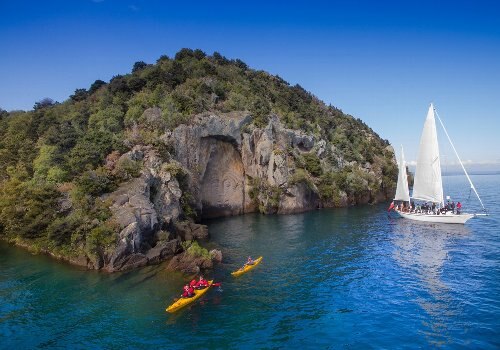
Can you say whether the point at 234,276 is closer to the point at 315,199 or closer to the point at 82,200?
the point at 82,200

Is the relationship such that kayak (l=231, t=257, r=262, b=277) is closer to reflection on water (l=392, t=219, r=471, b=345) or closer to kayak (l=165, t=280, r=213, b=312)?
kayak (l=165, t=280, r=213, b=312)

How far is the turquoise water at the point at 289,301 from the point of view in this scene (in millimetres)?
23734

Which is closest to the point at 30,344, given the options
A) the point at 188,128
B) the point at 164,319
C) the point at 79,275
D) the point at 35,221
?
the point at 164,319

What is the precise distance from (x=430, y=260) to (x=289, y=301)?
60.0 ft

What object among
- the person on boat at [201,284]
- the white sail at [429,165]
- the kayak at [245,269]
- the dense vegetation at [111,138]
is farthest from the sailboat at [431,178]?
the person on boat at [201,284]

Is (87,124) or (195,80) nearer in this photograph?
(87,124)

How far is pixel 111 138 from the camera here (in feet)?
182

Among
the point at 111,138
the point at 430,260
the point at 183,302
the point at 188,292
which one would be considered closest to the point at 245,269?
the point at 188,292

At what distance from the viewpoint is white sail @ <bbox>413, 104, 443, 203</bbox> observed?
55.8 meters

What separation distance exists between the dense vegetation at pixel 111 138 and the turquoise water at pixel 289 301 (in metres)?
5.35

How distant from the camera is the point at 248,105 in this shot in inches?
3314

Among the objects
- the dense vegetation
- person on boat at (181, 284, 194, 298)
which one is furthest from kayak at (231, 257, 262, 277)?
the dense vegetation

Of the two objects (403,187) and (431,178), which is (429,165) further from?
(403,187)

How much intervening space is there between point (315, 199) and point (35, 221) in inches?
2176
